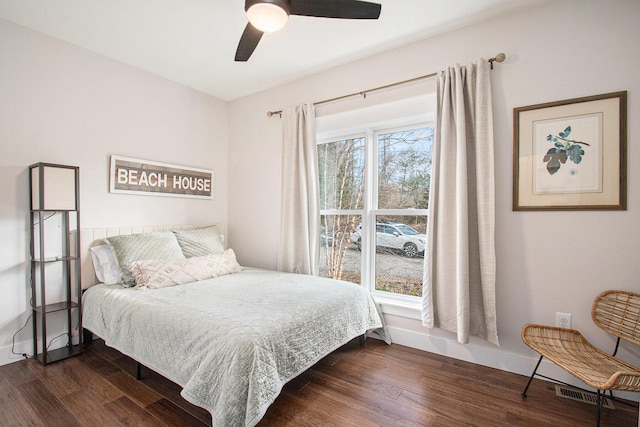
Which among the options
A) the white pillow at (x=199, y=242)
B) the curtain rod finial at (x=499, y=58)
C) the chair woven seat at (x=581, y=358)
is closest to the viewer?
the chair woven seat at (x=581, y=358)

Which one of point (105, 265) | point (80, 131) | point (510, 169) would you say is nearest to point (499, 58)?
point (510, 169)

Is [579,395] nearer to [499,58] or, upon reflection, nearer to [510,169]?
[510,169]

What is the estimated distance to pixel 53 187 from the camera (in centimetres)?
222

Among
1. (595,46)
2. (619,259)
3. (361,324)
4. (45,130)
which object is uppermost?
(595,46)

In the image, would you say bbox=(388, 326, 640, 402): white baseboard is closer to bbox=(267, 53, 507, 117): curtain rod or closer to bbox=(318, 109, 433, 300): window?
bbox=(318, 109, 433, 300): window

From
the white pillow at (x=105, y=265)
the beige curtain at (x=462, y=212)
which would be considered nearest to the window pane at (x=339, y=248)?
the beige curtain at (x=462, y=212)

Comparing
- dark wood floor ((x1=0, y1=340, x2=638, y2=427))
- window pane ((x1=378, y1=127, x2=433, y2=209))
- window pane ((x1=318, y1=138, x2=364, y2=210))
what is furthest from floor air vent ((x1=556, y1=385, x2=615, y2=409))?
window pane ((x1=318, y1=138, x2=364, y2=210))

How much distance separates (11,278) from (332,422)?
2599mm

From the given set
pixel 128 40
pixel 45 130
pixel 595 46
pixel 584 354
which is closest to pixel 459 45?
pixel 595 46

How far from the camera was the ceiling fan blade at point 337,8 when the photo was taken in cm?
157

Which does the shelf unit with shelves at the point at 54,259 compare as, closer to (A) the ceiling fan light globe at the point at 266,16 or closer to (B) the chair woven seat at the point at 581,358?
(A) the ceiling fan light globe at the point at 266,16

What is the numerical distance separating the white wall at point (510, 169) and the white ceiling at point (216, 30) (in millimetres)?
193

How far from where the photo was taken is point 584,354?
5.71 ft

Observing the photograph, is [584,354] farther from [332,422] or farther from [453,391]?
[332,422]
